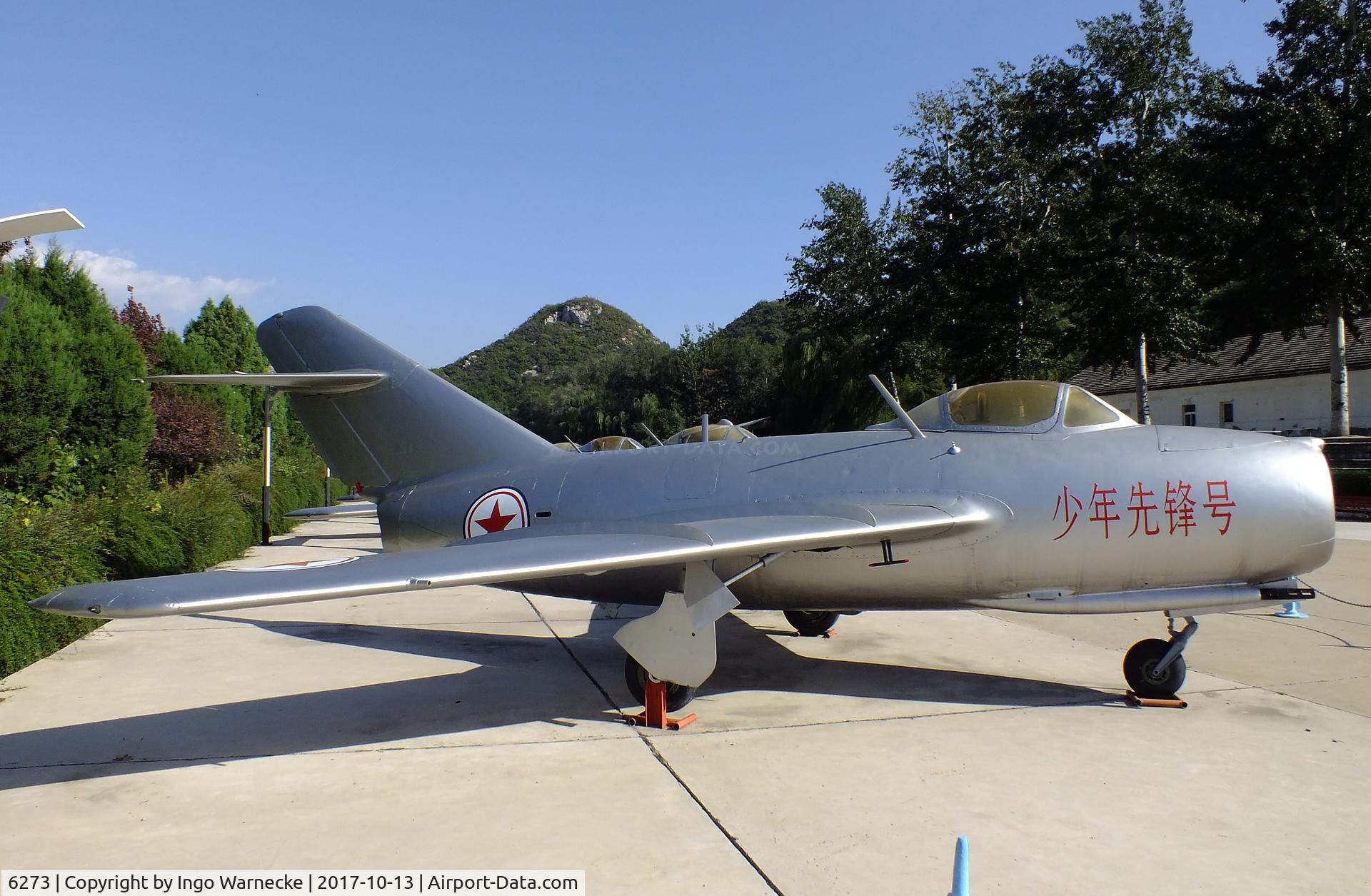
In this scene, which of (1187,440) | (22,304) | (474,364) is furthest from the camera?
(474,364)

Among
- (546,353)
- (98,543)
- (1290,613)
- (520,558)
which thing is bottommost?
(1290,613)

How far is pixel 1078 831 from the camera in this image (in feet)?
12.9

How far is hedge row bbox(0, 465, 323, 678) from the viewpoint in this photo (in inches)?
273

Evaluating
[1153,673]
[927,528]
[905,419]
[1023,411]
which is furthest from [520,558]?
[1153,673]

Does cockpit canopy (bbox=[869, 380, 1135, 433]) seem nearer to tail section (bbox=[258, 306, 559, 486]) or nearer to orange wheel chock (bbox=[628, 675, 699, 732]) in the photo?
orange wheel chock (bbox=[628, 675, 699, 732])

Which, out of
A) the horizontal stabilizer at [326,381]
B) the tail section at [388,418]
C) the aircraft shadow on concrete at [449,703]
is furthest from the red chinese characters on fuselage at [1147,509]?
the horizontal stabilizer at [326,381]

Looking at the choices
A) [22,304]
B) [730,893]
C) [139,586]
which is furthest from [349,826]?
[22,304]

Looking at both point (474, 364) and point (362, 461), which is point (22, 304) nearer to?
point (362, 461)

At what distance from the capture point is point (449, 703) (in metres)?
6.16

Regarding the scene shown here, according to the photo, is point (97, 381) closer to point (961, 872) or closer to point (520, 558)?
point (520, 558)

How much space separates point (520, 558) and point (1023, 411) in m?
3.80

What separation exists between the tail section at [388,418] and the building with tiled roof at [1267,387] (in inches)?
1086

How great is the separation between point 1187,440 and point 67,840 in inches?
269

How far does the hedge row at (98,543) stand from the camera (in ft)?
22.8
